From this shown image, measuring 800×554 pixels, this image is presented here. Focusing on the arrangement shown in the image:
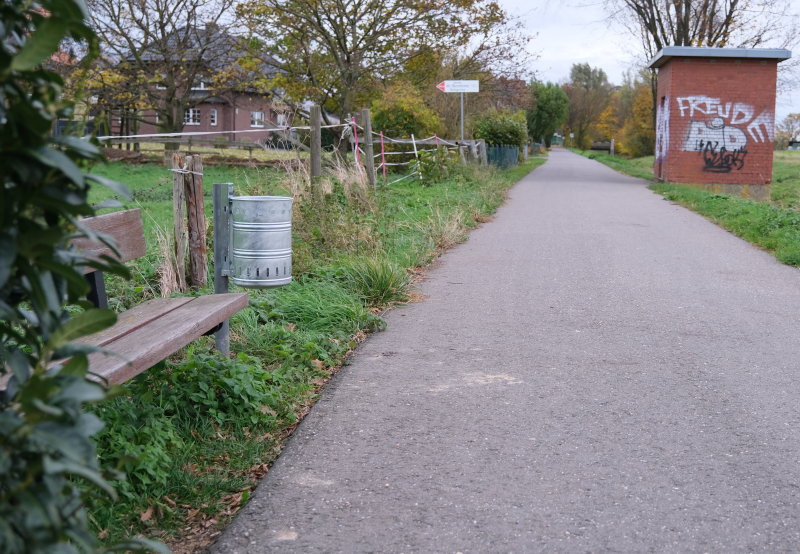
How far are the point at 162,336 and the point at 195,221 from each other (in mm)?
3527

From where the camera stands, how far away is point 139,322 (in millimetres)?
4211

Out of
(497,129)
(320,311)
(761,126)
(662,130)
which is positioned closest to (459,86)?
(662,130)

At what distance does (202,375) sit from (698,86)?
23486 mm

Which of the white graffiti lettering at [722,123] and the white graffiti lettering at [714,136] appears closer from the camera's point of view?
the white graffiti lettering at [722,123]

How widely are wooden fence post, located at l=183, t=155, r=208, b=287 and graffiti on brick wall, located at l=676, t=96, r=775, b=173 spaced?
826 inches

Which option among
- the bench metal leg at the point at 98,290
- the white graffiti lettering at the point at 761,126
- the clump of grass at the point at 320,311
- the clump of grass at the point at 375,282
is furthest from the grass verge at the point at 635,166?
the bench metal leg at the point at 98,290

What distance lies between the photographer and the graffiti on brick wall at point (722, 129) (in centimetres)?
2503

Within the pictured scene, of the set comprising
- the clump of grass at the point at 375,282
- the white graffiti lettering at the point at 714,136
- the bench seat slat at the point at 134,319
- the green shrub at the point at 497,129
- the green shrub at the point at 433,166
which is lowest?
the clump of grass at the point at 375,282

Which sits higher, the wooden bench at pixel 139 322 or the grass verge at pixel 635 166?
the grass verge at pixel 635 166

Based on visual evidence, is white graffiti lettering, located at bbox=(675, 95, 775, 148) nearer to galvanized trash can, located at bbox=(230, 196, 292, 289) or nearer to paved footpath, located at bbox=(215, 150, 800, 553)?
paved footpath, located at bbox=(215, 150, 800, 553)

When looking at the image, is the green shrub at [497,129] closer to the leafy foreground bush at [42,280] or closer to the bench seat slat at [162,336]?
the bench seat slat at [162,336]

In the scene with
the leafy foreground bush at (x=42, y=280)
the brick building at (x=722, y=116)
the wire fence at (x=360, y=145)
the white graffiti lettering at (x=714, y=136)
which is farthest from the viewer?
the white graffiti lettering at (x=714, y=136)

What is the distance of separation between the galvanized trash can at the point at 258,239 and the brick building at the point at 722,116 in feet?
70.0

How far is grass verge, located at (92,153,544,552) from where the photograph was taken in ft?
A: 11.5
